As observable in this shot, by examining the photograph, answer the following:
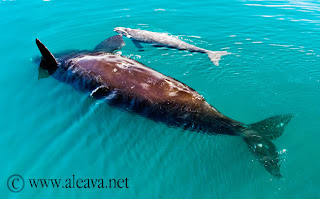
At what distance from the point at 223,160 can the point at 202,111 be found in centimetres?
120

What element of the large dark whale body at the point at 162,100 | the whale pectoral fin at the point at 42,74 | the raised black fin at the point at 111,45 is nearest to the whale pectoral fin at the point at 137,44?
the raised black fin at the point at 111,45

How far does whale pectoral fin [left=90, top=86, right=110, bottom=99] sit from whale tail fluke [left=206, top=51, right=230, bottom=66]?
3.74 meters

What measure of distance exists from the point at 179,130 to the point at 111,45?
534 centimetres

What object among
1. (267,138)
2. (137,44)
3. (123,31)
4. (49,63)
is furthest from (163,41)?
(267,138)

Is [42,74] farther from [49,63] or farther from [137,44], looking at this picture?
[137,44]

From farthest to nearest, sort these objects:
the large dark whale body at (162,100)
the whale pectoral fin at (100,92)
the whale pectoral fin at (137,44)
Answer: the whale pectoral fin at (137,44)
the whale pectoral fin at (100,92)
the large dark whale body at (162,100)

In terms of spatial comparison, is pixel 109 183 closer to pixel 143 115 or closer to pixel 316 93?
pixel 143 115

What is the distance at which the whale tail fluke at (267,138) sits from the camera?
15.6 ft

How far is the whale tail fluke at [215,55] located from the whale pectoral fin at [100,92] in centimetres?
374

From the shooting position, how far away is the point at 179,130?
558 centimetres

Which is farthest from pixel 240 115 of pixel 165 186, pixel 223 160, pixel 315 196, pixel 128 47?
pixel 128 47

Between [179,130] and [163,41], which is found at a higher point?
[163,41]

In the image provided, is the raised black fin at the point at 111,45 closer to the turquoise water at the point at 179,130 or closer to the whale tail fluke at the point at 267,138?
the turquoise water at the point at 179,130

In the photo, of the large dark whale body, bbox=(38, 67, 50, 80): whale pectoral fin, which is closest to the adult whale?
the large dark whale body
